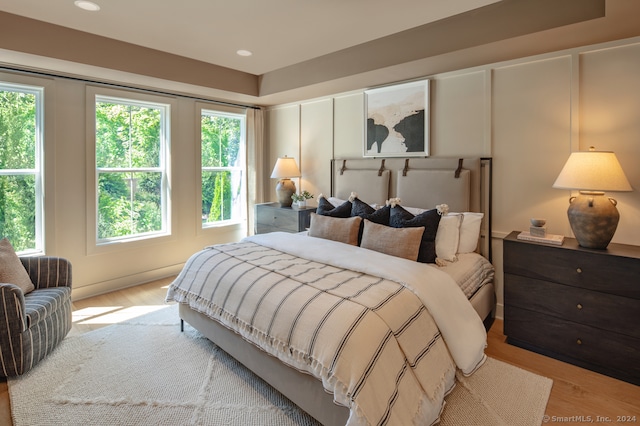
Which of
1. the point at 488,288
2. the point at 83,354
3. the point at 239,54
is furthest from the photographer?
the point at 239,54

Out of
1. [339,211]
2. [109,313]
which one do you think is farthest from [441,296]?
[109,313]

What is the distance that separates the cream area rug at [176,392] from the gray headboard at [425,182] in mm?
1423

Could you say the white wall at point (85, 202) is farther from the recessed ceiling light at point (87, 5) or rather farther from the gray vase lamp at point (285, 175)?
the recessed ceiling light at point (87, 5)

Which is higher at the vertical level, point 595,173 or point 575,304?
point 595,173

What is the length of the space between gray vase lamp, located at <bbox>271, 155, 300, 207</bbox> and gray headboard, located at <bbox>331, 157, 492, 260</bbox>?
2.29ft

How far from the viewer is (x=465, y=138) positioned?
11.2 ft

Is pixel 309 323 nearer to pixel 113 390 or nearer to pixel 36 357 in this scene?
pixel 113 390

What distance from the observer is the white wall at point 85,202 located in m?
3.58

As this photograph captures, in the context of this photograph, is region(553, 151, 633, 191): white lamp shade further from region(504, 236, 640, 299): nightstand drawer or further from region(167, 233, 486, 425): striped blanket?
region(167, 233, 486, 425): striped blanket

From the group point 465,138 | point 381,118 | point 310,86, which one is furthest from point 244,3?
point 465,138

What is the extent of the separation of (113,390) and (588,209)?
345cm

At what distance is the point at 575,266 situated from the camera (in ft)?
8.18

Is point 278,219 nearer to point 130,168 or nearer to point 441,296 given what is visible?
point 130,168

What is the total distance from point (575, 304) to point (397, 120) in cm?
236
